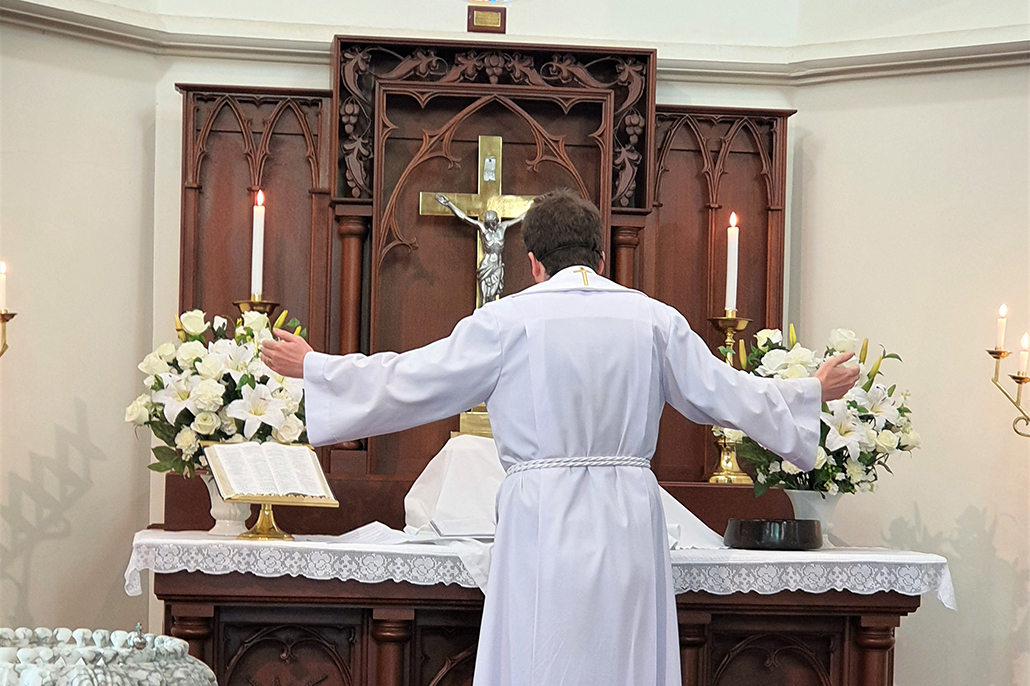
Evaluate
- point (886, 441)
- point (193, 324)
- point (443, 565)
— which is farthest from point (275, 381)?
Answer: point (886, 441)

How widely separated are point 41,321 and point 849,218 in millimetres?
3967

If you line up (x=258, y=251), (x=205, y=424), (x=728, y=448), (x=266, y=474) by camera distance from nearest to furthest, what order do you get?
(x=266, y=474), (x=205, y=424), (x=258, y=251), (x=728, y=448)

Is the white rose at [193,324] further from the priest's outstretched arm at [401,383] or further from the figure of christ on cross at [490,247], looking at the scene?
the figure of christ on cross at [490,247]

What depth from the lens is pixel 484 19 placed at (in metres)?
5.92

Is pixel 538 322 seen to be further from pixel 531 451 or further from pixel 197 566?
pixel 197 566

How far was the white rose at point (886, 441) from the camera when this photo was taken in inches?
184

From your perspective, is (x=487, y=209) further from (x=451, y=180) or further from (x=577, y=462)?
(x=577, y=462)

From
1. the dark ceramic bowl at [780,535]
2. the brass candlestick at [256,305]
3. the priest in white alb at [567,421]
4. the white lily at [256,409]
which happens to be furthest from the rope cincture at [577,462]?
the brass candlestick at [256,305]

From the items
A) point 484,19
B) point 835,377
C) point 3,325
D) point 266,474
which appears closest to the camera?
point 835,377

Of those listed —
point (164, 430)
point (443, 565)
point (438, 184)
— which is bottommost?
point (443, 565)

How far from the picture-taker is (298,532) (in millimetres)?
5051

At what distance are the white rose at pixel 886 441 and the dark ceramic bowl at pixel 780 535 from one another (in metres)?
0.38

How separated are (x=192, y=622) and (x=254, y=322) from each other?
1167mm

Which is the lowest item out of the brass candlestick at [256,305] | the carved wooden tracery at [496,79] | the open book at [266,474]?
the open book at [266,474]
